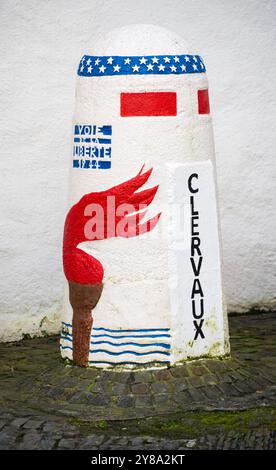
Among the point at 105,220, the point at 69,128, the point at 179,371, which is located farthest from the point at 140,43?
the point at 179,371

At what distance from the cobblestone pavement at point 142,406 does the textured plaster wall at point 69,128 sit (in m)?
0.96

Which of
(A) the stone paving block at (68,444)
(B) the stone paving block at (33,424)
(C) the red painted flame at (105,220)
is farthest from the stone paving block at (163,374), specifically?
(A) the stone paving block at (68,444)

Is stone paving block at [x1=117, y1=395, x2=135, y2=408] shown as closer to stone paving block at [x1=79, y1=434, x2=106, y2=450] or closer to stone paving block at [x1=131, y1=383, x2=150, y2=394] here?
stone paving block at [x1=131, y1=383, x2=150, y2=394]

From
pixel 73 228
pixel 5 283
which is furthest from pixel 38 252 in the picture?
pixel 73 228

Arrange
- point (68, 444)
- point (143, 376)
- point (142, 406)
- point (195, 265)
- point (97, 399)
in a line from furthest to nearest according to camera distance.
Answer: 1. point (195, 265)
2. point (143, 376)
3. point (97, 399)
4. point (142, 406)
5. point (68, 444)

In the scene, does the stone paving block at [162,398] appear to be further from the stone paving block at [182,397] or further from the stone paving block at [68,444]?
the stone paving block at [68,444]

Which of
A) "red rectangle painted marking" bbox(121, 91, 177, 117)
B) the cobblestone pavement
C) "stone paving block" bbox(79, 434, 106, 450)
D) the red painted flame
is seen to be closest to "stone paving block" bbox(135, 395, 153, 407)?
the cobblestone pavement

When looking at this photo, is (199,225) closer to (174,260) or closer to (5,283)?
(174,260)

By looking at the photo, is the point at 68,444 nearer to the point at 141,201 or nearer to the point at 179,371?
the point at 179,371

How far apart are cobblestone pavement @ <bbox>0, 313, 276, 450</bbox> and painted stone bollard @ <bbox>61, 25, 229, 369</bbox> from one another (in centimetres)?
22

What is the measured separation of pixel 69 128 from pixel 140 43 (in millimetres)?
1611

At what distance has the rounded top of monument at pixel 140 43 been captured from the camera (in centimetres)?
745

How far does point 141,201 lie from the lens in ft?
24.5

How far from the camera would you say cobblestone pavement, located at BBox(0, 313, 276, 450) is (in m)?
6.55
